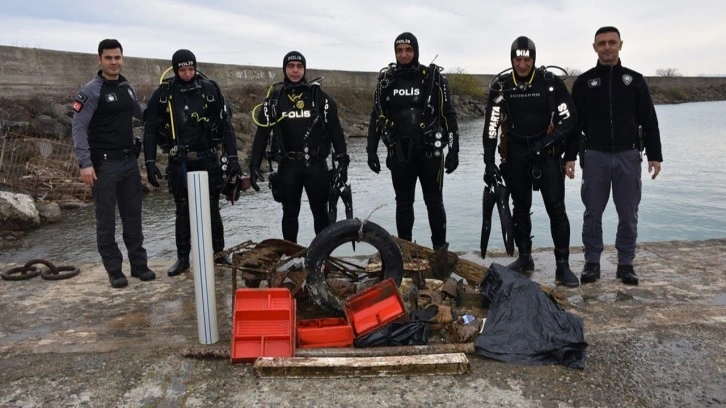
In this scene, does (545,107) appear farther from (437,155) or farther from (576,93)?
(437,155)

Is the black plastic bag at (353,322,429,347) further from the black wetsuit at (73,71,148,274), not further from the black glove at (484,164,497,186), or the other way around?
the black wetsuit at (73,71,148,274)

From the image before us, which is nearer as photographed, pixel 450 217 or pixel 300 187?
pixel 300 187

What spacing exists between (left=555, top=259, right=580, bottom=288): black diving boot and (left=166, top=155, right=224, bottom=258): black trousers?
3.26 metres

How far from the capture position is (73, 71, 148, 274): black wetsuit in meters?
4.74

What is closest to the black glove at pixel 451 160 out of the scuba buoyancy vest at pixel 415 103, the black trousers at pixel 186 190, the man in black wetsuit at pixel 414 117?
the man in black wetsuit at pixel 414 117

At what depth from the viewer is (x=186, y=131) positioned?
502 centimetres

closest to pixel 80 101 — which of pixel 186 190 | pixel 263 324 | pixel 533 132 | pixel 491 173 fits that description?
pixel 186 190

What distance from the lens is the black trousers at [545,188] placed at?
4.74m

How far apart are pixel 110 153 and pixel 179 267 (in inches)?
49.5

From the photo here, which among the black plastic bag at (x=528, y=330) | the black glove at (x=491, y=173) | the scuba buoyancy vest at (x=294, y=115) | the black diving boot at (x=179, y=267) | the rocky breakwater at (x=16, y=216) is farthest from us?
the rocky breakwater at (x=16, y=216)

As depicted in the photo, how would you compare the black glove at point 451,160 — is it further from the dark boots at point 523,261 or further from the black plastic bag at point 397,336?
the black plastic bag at point 397,336

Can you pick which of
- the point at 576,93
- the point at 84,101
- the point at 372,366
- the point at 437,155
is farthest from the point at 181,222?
the point at 576,93

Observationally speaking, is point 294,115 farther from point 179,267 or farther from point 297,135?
point 179,267

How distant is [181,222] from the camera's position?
525 cm
